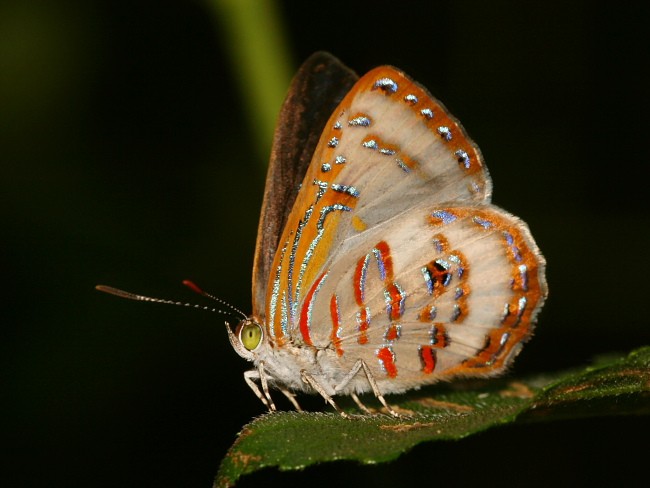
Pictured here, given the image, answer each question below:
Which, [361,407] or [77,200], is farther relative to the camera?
[77,200]

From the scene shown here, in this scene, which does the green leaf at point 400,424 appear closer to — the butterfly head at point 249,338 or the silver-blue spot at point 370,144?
the butterfly head at point 249,338

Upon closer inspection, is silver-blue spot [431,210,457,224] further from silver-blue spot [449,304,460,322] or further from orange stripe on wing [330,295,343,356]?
orange stripe on wing [330,295,343,356]

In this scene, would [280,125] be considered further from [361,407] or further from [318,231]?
[361,407]

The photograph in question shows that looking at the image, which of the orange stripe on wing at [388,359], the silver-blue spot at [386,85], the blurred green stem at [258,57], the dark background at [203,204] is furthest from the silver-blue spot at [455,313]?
the blurred green stem at [258,57]

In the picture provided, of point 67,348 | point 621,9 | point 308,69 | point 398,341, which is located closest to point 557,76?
point 621,9

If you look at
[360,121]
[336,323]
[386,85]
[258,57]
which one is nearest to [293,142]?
[360,121]

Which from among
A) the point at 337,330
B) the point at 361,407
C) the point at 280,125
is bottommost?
the point at 361,407
